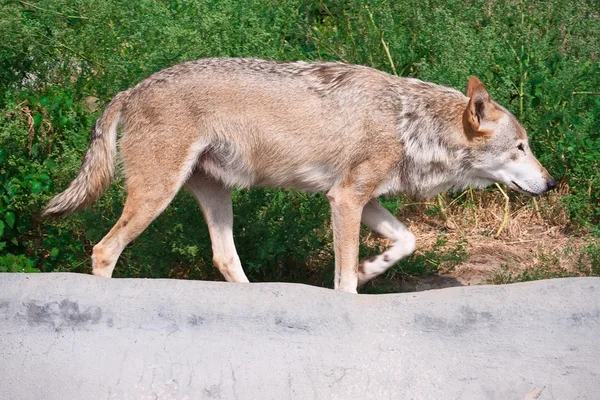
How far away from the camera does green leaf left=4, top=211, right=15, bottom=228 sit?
255 inches

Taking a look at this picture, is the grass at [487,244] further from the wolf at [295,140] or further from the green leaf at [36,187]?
the green leaf at [36,187]

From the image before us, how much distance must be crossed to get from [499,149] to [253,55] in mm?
1952

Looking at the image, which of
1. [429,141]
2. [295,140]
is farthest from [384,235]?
[295,140]

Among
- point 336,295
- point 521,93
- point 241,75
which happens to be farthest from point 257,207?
point 521,93

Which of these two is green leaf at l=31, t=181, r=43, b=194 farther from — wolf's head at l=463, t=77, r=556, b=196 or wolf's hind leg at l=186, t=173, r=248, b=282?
wolf's head at l=463, t=77, r=556, b=196

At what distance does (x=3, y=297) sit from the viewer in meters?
4.77

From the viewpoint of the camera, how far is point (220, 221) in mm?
6223

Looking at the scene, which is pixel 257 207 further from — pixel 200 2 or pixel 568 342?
pixel 568 342

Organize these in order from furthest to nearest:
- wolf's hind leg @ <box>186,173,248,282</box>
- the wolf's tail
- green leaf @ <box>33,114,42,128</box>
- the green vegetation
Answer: green leaf @ <box>33,114,42,128</box> < the green vegetation < wolf's hind leg @ <box>186,173,248,282</box> < the wolf's tail

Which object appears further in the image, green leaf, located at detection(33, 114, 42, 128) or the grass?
the grass

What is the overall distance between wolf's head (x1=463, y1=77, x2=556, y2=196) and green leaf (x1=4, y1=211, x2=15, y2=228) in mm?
3134

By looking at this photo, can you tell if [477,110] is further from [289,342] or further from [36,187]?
[36,187]

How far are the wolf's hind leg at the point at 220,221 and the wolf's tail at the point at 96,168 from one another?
0.57 metres

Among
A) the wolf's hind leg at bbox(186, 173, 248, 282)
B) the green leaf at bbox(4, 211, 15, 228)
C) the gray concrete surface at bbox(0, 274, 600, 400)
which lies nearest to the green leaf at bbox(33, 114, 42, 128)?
the green leaf at bbox(4, 211, 15, 228)
